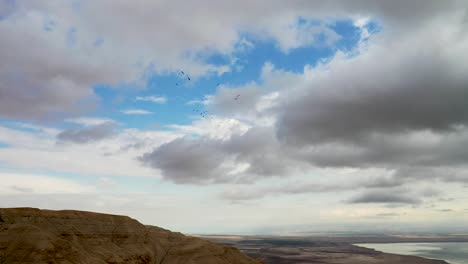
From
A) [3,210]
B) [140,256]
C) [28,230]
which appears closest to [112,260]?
[140,256]

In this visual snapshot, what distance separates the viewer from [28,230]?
290 feet

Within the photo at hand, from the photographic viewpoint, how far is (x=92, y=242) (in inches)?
4060

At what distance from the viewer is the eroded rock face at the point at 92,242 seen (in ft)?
275

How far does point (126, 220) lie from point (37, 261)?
41651 mm

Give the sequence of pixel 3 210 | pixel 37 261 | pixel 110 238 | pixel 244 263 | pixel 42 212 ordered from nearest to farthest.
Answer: pixel 37 261 < pixel 3 210 < pixel 42 212 < pixel 110 238 < pixel 244 263

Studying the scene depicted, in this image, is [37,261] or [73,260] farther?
[73,260]

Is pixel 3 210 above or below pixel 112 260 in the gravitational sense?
above

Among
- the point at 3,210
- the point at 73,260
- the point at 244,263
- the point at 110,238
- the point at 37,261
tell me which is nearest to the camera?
the point at 37,261

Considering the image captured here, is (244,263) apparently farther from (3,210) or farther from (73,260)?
(3,210)

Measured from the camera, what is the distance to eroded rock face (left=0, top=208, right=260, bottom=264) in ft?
275

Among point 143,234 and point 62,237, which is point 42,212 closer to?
point 62,237

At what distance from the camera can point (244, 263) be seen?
117875mm

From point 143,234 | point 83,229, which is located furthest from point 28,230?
point 143,234

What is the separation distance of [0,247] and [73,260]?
571 inches
